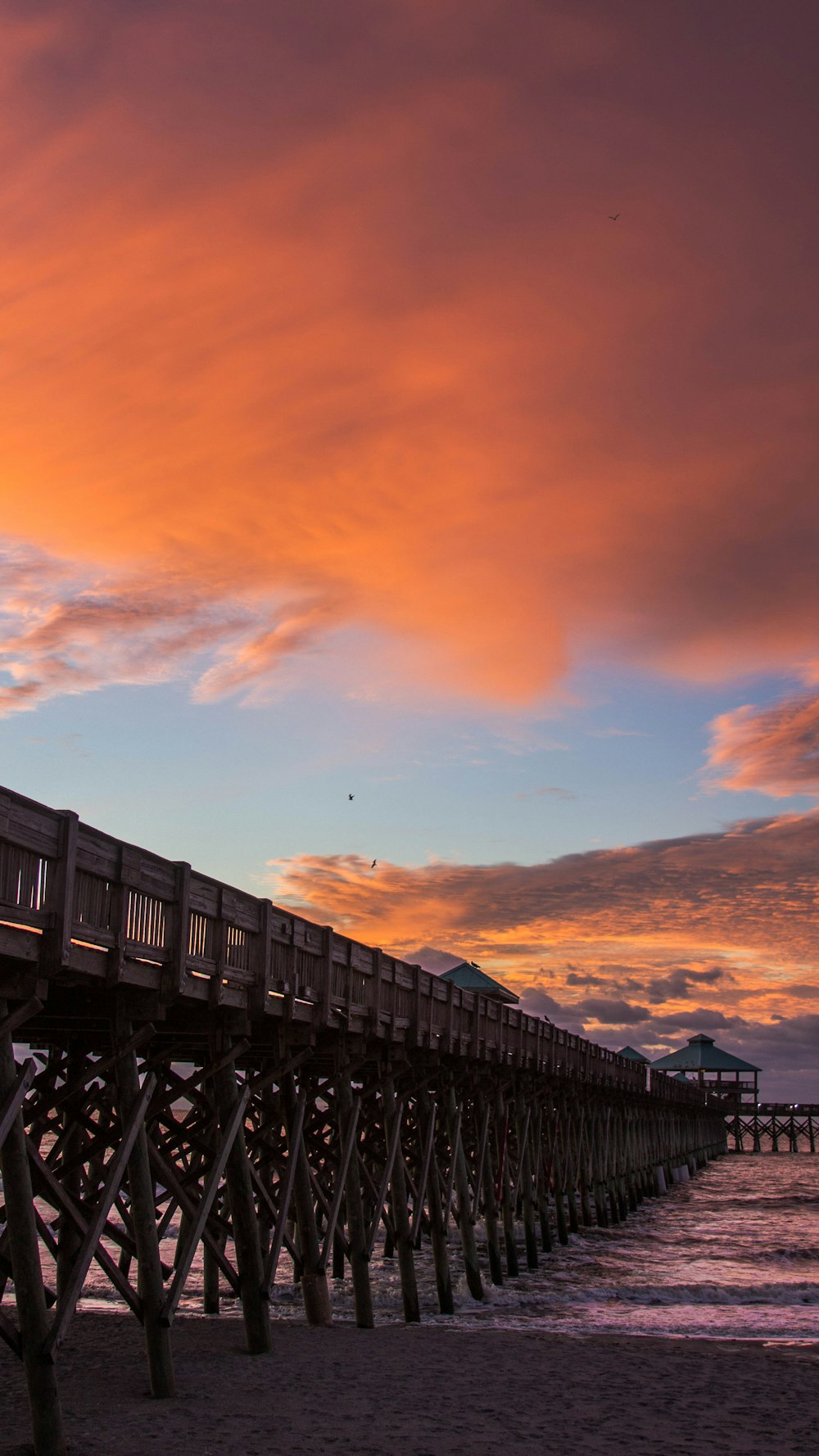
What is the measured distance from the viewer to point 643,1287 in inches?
981

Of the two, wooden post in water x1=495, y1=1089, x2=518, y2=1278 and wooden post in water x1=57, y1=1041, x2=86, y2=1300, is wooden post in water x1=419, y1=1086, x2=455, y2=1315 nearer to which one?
wooden post in water x1=495, y1=1089, x2=518, y2=1278

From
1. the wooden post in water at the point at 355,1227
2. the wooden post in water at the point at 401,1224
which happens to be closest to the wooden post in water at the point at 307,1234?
the wooden post in water at the point at 355,1227

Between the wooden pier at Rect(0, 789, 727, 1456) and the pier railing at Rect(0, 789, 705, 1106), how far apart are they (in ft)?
0.08

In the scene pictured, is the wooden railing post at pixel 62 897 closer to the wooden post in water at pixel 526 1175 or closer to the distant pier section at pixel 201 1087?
the distant pier section at pixel 201 1087

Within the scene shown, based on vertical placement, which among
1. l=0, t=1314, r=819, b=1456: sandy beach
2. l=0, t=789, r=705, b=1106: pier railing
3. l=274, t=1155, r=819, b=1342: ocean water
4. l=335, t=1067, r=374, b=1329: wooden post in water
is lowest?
l=274, t=1155, r=819, b=1342: ocean water

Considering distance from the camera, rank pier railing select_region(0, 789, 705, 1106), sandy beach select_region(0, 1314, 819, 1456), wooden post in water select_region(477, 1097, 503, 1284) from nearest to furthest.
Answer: pier railing select_region(0, 789, 705, 1106)
sandy beach select_region(0, 1314, 819, 1456)
wooden post in water select_region(477, 1097, 503, 1284)

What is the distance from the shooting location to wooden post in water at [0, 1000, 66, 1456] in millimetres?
9352

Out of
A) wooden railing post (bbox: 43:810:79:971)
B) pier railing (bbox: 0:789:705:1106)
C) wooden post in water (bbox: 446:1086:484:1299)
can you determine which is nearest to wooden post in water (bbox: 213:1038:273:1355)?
pier railing (bbox: 0:789:705:1106)

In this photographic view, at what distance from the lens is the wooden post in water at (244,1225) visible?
13.8 meters

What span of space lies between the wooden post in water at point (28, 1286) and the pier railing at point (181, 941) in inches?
38.3

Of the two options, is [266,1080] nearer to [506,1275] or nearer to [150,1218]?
[150,1218]

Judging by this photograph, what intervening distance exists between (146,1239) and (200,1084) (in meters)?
3.08

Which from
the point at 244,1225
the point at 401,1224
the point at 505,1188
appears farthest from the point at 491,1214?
the point at 244,1225

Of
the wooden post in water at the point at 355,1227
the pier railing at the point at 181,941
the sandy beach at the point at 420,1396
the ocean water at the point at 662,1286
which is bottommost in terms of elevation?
the ocean water at the point at 662,1286
